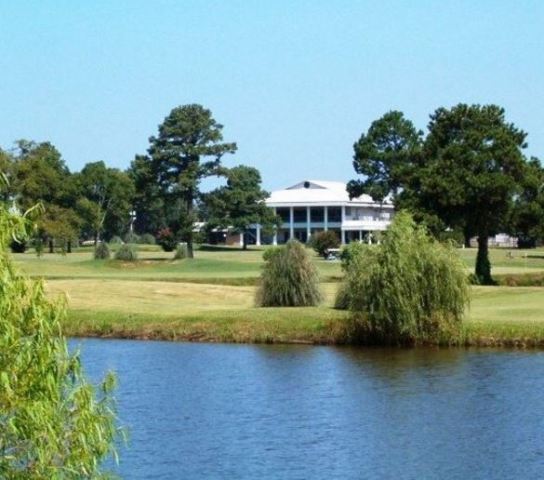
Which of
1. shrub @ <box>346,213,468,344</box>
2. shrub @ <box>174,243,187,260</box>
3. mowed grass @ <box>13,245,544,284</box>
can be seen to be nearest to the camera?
shrub @ <box>346,213,468,344</box>

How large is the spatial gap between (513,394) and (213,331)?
51.4ft

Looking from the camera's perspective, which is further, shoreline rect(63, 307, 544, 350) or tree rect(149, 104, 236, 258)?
tree rect(149, 104, 236, 258)

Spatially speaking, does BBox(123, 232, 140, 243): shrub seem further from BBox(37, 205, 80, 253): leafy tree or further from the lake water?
the lake water

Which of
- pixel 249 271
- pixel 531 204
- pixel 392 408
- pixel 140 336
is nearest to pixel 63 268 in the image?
pixel 249 271

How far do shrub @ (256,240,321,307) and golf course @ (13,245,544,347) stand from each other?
90cm

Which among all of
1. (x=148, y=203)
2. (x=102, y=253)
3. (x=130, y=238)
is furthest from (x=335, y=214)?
(x=102, y=253)

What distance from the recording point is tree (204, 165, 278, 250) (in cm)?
11456

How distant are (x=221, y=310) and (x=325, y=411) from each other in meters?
21.3

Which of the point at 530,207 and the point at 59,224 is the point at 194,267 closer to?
the point at 59,224

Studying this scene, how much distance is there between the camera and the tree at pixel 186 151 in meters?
108

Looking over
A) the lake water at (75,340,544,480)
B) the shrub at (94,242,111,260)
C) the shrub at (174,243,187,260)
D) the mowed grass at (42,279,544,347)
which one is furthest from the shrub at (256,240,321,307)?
the shrub at (174,243,187,260)

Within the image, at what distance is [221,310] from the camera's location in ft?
174

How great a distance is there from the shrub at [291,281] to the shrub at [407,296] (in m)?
6.34

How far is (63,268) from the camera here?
84188mm
